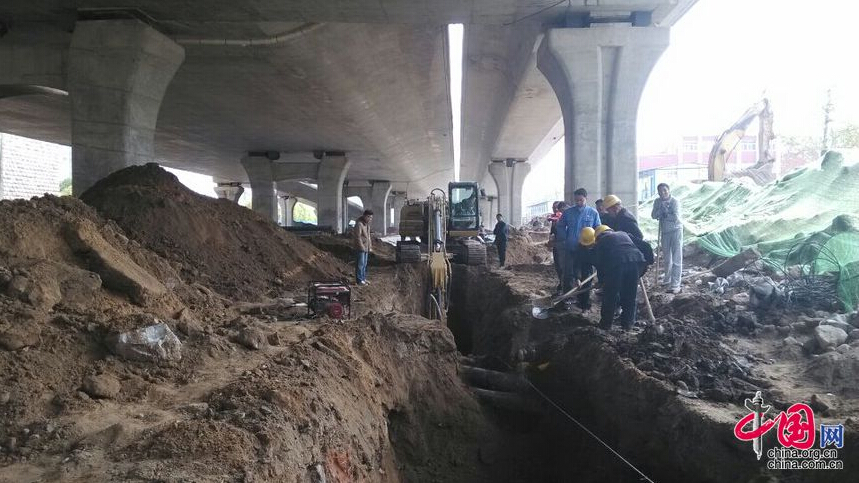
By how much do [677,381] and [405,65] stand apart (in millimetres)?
14565

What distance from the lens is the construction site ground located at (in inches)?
142

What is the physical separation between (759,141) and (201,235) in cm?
2117

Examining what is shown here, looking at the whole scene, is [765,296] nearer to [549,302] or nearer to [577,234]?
[577,234]

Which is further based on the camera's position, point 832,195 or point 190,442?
point 832,195

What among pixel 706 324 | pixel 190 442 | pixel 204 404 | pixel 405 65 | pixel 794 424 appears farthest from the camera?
pixel 405 65

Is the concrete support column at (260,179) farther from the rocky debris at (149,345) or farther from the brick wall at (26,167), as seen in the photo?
the rocky debris at (149,345)

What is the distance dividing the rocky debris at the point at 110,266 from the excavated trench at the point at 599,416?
180 inches

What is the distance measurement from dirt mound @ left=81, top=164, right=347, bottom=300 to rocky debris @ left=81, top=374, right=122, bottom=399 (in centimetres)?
519

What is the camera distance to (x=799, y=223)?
36.2 feet

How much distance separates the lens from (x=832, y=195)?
1175cm

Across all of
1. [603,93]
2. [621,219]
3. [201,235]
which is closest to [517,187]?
[603,93]

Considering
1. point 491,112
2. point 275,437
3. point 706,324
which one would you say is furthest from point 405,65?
point 275,437

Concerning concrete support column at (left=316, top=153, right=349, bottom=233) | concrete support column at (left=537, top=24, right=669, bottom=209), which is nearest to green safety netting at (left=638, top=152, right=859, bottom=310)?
concrete support column at (left=537, top=24, right=669, bottom=209)

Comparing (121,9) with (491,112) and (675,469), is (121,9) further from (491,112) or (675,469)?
(491,112)
